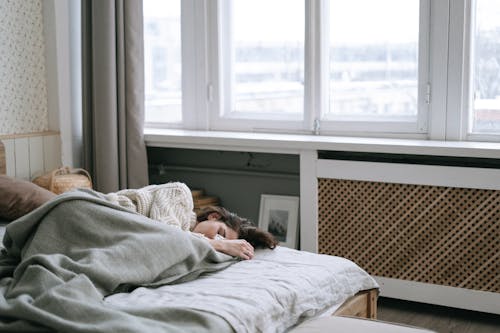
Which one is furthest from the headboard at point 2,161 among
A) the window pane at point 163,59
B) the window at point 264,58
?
the window at point 264,58

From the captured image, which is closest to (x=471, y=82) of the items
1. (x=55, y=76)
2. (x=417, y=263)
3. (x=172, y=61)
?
(x=417, y=263)

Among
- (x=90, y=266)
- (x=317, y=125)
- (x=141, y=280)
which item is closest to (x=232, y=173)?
(x=317, y=125)

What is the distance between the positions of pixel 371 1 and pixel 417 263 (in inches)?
51.2

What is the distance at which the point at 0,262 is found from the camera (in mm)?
2414

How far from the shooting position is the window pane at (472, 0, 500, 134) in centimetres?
342

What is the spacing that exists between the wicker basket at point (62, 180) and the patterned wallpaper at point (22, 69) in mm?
347

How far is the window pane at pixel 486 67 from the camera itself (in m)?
3.42

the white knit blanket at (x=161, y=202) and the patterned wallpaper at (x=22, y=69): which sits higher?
the patterned wallpaper at (x=22, y=69)

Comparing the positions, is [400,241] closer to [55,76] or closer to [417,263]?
[417,263]

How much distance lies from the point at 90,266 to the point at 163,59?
2.42 m

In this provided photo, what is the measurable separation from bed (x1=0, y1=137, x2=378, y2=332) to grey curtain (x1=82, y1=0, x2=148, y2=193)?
4.89 feet

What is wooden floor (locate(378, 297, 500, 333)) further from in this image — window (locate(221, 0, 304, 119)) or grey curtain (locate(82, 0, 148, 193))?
grey curtain (locate(82, 0, 148, 193))

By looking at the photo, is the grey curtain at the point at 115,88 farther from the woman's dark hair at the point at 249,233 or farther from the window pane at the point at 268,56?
the woman's dark hair at the point at 249,233

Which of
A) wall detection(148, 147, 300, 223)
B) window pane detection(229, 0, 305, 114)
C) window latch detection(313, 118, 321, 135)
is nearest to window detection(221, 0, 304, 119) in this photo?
window pane detection(229, 0, 305, 114)
